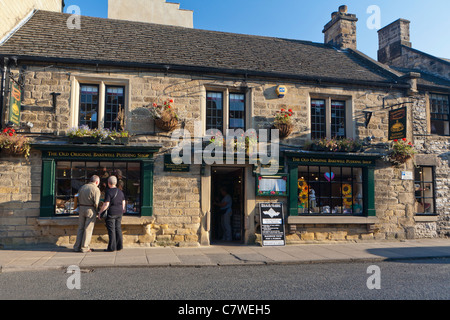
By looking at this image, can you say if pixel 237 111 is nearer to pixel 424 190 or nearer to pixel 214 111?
pixel 214 111

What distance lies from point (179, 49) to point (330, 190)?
6.90 metres

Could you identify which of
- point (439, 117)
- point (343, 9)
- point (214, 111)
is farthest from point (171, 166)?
point (343, 9)

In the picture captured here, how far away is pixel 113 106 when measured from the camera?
10797 mm

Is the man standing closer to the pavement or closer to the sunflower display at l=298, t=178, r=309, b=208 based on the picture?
the pavement

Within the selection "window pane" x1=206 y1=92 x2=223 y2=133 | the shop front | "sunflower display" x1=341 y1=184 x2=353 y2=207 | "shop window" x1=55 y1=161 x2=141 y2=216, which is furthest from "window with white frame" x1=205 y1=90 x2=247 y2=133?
"sunflower display" x1=341 y1=184 x2=353 y2=207

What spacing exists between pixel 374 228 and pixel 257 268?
582 centimetres

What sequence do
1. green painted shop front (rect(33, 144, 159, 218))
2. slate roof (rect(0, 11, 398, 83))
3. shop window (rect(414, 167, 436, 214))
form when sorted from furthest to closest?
1. shop window (rect(414, 167, 436, 214))
2. slate roof (rect(0, 11, 398, 83))
3. green painted shop front (rect(33, 144, 159, 218))

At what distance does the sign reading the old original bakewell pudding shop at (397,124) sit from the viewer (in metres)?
11.7

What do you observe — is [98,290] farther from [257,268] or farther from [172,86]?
[172,86]

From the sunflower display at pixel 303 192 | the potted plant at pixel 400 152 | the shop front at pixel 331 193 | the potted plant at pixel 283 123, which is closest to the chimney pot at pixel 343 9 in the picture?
the potted plant at pixel 400 152

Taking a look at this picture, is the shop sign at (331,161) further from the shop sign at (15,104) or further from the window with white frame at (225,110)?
the shop sign at (15,104)

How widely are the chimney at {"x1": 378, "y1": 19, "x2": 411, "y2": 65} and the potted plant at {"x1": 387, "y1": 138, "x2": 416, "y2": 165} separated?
8192 mm

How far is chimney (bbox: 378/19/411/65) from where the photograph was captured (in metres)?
18.1

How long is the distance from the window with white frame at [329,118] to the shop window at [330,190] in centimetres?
118
